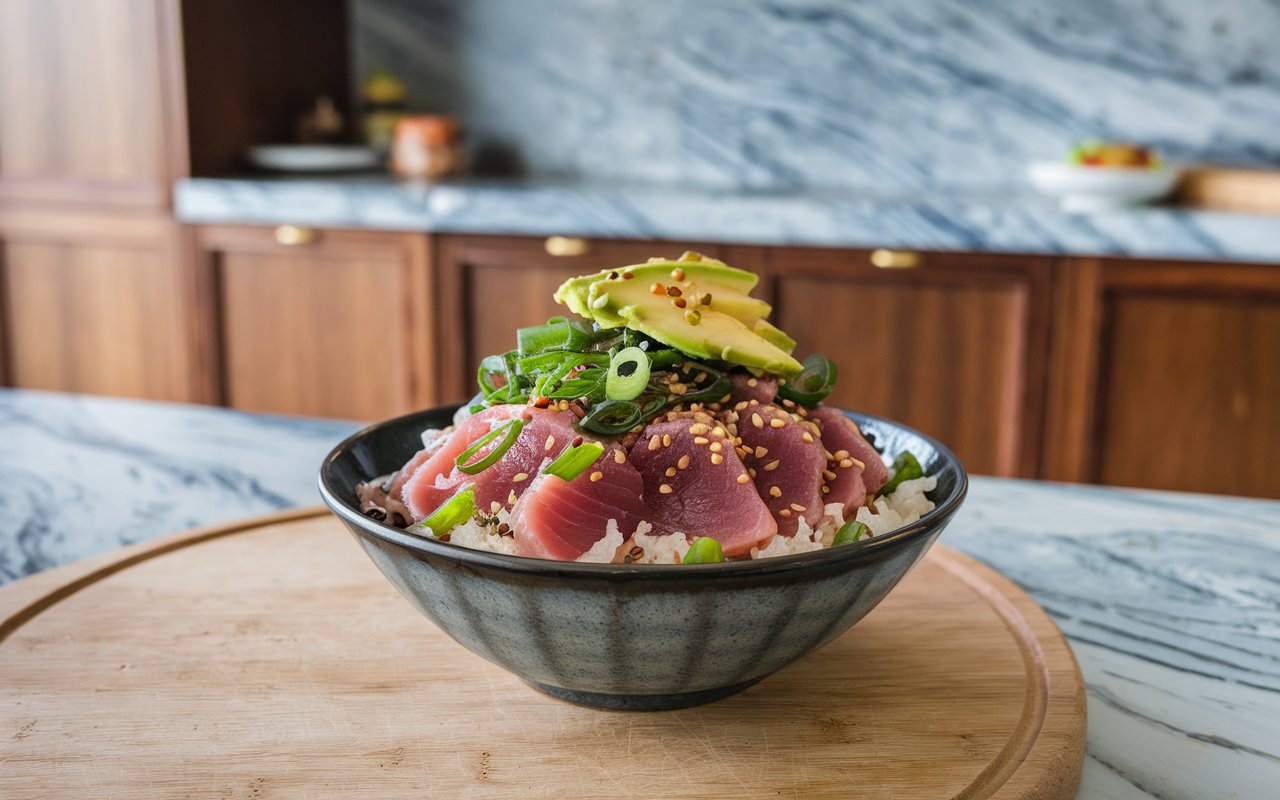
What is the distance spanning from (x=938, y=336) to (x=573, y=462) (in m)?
2.32

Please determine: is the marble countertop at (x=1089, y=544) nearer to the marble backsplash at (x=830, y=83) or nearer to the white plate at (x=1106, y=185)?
the white plate at (x=1106, y=185)

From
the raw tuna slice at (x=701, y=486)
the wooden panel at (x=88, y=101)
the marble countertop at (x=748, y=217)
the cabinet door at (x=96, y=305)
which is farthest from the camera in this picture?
the cabinet door at (x=96, y=305)

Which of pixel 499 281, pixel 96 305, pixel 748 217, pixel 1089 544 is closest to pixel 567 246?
pixel 499 281

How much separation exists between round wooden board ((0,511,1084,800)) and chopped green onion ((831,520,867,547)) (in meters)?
0.14

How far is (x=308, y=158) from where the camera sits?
3713mm

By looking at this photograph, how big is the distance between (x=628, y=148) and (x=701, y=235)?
95 centimetres

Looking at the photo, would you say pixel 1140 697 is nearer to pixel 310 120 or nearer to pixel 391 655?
pixel 391 655

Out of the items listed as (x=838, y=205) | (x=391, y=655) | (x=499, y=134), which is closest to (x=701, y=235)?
(x=838, y=205)

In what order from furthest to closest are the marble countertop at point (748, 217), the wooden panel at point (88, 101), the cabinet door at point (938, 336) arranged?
1. the wooden panel at point (88, 101)
2. the cabinet door at point (938, 336)
3. the marble countertop at point (748, 217)

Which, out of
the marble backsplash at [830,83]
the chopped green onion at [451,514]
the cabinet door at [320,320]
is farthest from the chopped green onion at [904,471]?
the marble backsplash at [830,83]

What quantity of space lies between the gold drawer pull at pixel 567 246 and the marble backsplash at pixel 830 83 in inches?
31.2

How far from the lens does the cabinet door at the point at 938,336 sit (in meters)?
2.95

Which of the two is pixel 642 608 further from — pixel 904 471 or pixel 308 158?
pixel 308 158

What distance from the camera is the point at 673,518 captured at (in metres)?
0.90
